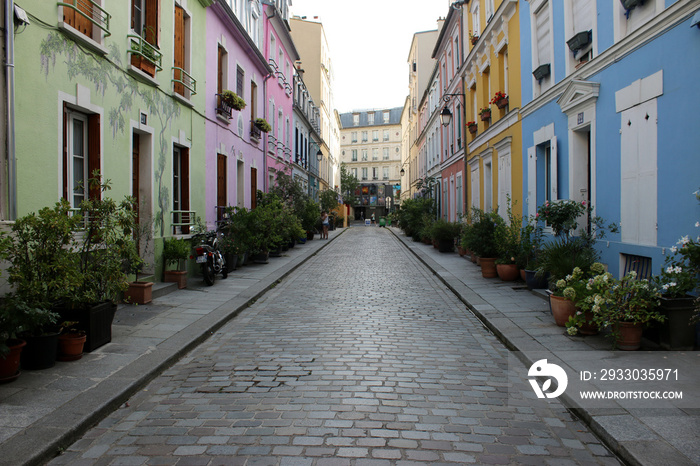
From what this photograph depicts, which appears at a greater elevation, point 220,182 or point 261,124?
point 261,124

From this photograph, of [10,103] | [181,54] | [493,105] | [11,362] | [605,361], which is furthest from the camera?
[493,105]

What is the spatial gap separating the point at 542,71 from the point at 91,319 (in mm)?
9896

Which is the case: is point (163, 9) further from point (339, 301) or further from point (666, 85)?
point (666, 85)

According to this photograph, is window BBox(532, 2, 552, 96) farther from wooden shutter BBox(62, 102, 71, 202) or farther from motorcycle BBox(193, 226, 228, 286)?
wooden shutter BBox(62, 102, 71, 202)

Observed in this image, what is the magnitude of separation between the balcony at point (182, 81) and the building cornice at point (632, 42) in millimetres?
8112

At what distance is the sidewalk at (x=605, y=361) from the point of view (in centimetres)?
330

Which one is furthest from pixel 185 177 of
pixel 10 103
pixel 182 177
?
pixel 10 103

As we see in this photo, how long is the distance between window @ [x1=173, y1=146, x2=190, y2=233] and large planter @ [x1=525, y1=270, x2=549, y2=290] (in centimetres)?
793

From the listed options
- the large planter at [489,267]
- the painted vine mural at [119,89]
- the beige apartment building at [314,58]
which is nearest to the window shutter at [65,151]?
the painted vine mural at [119,89]

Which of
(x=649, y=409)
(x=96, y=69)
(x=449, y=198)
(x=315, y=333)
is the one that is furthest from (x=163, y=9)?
(x=449, y=198)

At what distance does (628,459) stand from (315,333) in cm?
422

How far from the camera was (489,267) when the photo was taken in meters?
11.7

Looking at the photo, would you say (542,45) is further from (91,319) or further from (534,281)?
(91,319)

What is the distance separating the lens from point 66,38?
271 inches
